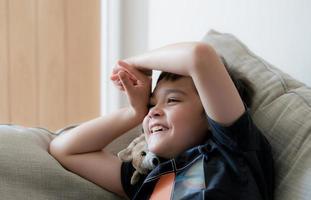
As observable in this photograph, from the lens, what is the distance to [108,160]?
1.19 metres

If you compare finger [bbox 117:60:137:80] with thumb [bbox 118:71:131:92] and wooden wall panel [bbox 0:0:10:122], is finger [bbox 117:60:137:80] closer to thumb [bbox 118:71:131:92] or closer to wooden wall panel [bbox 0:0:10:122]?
thumb [bbox 118:71:131:92]

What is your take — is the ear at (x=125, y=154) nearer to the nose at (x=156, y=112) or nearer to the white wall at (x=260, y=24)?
the nose at (x=156, y=112)

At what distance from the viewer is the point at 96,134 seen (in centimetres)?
121

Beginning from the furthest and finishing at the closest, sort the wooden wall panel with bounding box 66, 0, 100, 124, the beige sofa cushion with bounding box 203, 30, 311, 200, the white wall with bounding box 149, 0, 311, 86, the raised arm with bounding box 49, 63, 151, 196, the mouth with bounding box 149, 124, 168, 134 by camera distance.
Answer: the wooden wall panel with bounding box 66, 0, 100, 124, the white wall with bounding box 149, 0, 311, 86, the raised arm with bounding box 49, 63, 151, 196, the mouth with bounding box 149, 124, 168, 134, the beige sofa cushion with bounding box 203, 30, 311, 200

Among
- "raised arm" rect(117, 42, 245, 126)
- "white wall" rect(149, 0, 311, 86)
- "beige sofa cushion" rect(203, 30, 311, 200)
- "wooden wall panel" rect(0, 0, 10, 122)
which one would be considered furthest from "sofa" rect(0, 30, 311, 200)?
"wooden wall panel" rect(0, 0, 10, 122)

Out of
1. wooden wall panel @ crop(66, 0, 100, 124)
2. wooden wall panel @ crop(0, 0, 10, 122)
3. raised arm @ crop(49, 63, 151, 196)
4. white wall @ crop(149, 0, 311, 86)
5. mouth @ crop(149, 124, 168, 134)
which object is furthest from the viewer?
wooden wall panel @ crop(66, 0, 100, 124)

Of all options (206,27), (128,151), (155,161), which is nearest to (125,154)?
(128,151)

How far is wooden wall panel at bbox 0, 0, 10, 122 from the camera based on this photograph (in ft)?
6.84

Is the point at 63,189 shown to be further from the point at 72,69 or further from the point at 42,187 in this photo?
the point at 72,69

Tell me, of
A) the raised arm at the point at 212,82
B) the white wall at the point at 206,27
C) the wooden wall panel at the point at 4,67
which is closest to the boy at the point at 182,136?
the raised arm at the point at 212,82

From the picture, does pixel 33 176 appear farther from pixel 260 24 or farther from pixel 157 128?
pixel 260 24

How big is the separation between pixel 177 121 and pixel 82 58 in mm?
1325

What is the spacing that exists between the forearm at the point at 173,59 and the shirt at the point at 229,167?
0.12m

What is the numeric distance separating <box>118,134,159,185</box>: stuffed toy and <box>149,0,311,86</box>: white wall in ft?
1.49
